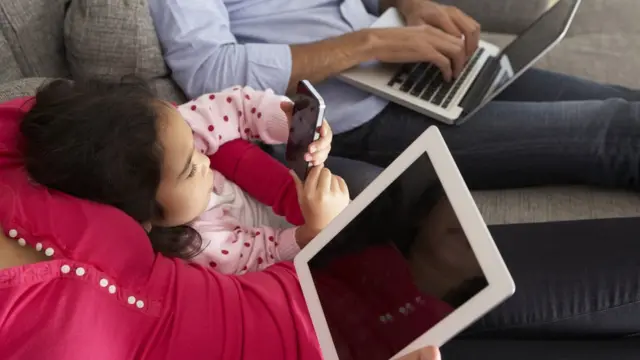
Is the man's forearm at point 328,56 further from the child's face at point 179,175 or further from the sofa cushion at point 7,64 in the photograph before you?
the sofa cushion at point 7,64

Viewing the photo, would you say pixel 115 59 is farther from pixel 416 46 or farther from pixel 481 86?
pixel 481 86

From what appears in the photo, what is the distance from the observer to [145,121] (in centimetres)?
83

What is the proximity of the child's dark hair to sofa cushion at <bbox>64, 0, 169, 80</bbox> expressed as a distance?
0.75ft

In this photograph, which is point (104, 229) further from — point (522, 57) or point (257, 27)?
point (522, 57)

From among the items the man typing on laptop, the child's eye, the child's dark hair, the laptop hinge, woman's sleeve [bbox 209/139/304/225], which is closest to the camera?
the child's dark hair

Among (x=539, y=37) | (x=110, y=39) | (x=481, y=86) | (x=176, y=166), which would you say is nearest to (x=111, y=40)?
(x=110, y=39)

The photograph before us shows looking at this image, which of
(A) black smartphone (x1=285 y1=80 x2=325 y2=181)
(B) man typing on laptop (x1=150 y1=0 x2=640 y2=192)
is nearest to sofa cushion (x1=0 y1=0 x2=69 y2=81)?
(B) man typing on laptop (x1=150 y1=0 x2=640 y2=192)

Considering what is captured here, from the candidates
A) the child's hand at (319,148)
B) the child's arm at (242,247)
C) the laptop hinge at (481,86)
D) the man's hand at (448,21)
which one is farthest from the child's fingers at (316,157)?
the man's hand at (448,21)

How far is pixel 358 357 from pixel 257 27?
787 millimetres

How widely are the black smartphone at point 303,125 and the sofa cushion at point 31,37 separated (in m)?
0.46

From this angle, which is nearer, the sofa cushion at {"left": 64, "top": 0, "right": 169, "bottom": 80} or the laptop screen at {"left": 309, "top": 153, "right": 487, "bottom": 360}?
the laptop screen at {"left": 309, "top": 153, "right": 487, "bottom": 360}

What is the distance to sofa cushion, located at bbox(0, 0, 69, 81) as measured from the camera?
1042 mm

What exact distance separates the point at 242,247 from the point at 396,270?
0.34 meters

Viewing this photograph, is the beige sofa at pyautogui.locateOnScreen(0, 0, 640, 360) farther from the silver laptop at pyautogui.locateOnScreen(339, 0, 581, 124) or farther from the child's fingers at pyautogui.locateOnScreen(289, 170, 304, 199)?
the child's fingers at pyautogui.locateOnScreen(289, 170, 304, 199)
